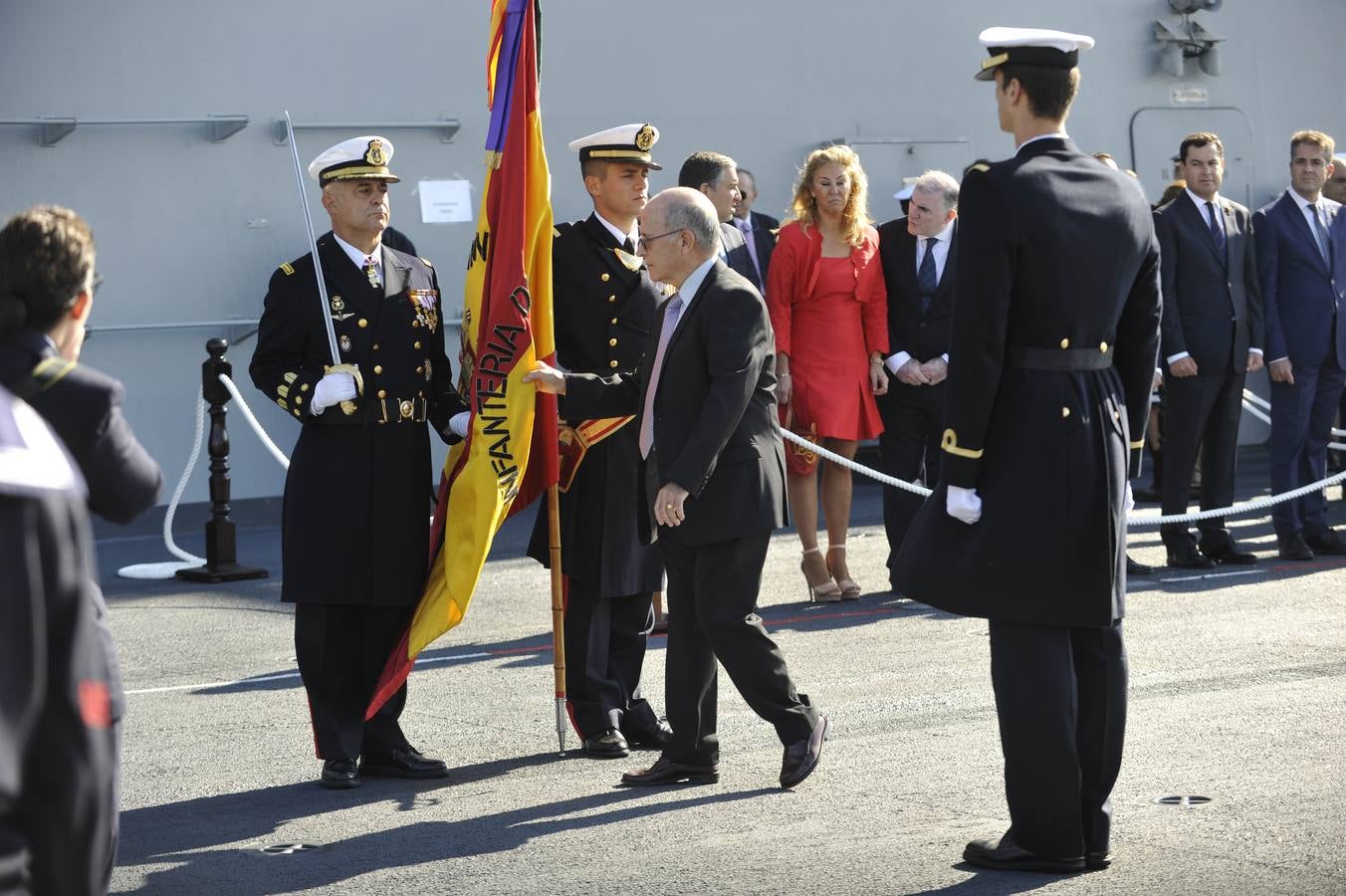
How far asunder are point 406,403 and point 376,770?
3.95 feet

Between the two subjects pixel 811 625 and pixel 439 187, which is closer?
pixel 811 625

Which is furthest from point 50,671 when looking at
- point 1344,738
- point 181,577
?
point 181,577

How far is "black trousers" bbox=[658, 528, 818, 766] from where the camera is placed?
559 cm

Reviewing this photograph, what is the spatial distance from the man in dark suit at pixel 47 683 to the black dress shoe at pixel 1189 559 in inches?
304

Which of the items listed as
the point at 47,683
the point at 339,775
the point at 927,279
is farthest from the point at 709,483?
the point at 927,279

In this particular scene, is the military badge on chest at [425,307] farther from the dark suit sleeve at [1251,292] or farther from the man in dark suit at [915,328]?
the dark suit sleeve at [1251,292]

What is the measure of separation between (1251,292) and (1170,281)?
538 millimetres

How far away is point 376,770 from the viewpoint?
602cm

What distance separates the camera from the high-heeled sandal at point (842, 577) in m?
9.19

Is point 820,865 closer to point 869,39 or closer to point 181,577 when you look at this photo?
point 181,577

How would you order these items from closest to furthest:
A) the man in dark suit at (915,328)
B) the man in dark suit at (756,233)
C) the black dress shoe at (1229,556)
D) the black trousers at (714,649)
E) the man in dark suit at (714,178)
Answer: the black trousers at (714,649) → the man in dark suit at (714,178) → the man in dark suit at (915,328) → the man in dark suit at (756,233) → the black dress shoe at (1229,556)

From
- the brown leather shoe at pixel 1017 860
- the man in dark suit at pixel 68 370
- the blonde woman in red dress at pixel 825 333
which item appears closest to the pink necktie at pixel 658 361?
the brown leather shoe at pixel 1017 860

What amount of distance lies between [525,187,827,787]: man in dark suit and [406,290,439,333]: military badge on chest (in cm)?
82

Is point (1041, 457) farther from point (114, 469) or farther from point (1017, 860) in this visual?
point (114, 469)
